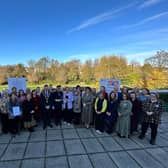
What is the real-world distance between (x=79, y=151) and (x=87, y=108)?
6.71ft

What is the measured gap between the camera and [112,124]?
5473 millimetres

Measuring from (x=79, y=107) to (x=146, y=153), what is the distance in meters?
2.88

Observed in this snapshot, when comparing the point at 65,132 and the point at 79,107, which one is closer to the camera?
the point at 65,132

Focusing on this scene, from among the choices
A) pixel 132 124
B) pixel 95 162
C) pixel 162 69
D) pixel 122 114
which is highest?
pixel 162 69

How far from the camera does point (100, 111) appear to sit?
18.1 feet

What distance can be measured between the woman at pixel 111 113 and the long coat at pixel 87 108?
68 centimetres

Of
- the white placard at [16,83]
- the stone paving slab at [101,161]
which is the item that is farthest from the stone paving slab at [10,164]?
the white placard at [16,83]

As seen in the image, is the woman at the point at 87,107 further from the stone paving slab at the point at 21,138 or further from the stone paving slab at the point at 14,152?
the stone paving slab at the point at 14,152

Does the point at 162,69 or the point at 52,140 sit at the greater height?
the point at 162,69

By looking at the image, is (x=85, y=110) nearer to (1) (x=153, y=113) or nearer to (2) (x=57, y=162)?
(1) (x=153, y=113)

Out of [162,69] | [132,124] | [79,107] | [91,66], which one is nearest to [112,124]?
[132,124]

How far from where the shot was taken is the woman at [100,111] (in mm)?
5496

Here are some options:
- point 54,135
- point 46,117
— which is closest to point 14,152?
point 54,135

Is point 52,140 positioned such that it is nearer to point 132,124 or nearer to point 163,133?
point 132,124
